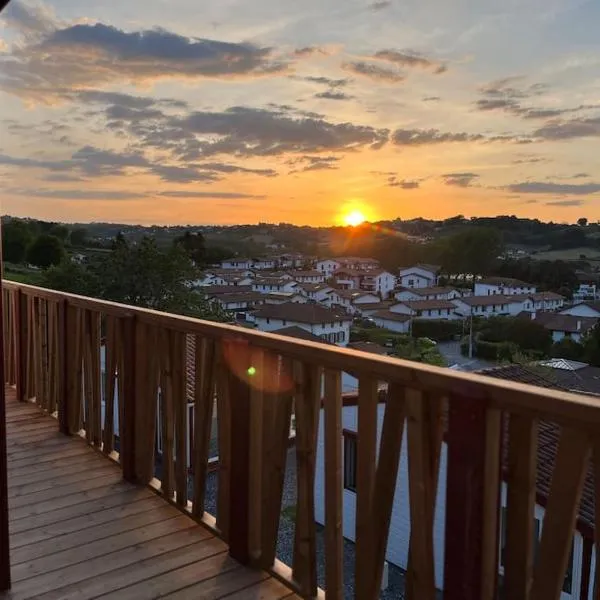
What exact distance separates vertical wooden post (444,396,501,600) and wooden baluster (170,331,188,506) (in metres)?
1.55

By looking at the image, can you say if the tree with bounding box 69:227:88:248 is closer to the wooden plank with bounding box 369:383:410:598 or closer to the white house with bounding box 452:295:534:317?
the wooden plank with bounding box 369:383:410:598

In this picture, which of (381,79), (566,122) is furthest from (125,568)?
(566,122)

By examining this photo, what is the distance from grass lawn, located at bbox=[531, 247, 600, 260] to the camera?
18.5m

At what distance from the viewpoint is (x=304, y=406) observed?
206 centimetres

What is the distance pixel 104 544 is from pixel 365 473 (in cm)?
134

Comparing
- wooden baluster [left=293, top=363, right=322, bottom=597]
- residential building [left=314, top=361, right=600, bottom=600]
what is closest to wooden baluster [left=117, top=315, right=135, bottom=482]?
residential building [left=314, top=361, right=600, bottom=600]

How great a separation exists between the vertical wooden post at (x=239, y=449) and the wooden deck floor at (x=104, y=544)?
0.09 meters

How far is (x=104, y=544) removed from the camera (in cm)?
252

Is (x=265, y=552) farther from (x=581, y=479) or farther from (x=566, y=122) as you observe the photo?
(x=566, y=122)

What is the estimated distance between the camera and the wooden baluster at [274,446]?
86.2 inches

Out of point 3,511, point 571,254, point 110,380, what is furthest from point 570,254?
point 3,511

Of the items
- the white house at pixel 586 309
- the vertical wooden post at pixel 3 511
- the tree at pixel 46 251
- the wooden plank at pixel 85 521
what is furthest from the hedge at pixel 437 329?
the vertical wooden post at pixel 3 511

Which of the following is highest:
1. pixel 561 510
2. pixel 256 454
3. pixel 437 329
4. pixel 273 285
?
pixel 561 510

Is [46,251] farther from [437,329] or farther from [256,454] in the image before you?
[256,454]
